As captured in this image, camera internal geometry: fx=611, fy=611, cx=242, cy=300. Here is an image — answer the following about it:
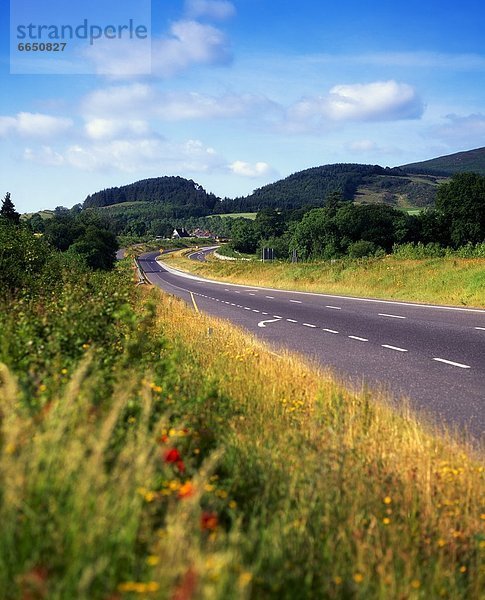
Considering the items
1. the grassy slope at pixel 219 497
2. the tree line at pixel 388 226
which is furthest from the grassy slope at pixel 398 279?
the tree line at pixel 388 226

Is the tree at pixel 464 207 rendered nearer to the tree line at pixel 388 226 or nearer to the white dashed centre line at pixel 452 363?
the tree line at pixel 388 226

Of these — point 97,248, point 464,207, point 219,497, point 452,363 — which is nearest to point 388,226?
point 464,207

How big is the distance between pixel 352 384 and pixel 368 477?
4.41 m

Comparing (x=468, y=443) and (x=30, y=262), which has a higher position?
(x=30, y=262)

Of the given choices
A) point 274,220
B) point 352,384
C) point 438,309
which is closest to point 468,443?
point 352,384

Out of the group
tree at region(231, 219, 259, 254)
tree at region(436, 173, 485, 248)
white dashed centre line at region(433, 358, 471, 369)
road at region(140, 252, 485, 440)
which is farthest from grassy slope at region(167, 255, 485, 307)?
tree at region(231, 219, 259, 254)

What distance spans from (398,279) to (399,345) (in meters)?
17.7

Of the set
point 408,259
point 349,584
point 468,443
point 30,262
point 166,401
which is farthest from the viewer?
point 408,259

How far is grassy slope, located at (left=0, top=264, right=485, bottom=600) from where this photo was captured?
8.38 feet

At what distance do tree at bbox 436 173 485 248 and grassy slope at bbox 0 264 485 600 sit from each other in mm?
90635

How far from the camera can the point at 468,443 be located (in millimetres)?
6152

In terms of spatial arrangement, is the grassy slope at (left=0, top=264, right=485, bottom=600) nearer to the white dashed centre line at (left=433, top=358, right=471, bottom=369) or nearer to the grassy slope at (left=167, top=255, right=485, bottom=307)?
the white dashed centre line at (left=433, top=358, right=471, bottom=369)

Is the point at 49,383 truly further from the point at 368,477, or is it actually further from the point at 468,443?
the point at 468,443

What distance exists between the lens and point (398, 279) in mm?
30125
